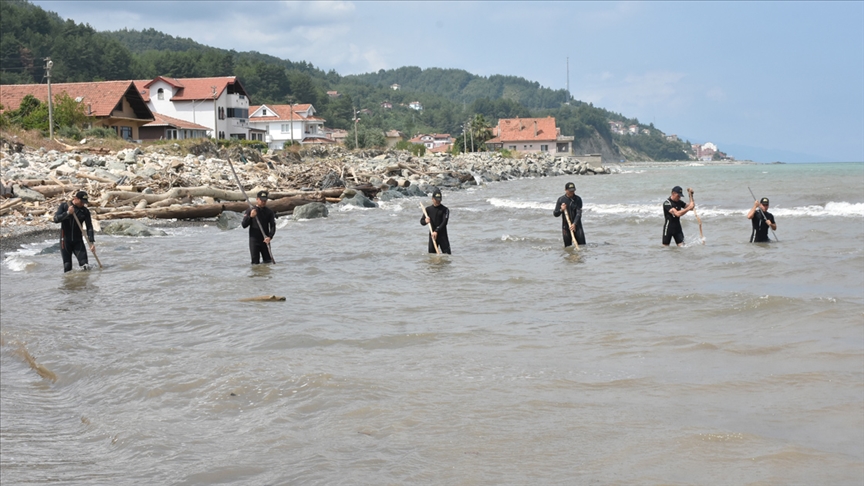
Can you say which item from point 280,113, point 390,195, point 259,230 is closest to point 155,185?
point 390,195

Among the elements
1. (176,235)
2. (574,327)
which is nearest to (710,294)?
(574,327)

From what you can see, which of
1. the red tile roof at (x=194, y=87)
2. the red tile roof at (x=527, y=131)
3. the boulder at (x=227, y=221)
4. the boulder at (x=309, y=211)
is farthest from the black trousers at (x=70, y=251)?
the red tile roof at (x=527, y=131)

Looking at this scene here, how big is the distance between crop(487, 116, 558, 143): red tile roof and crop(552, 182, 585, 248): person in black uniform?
305 feet

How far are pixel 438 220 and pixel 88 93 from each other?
4448 cm

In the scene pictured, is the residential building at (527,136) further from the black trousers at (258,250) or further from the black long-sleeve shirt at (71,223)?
the black long-sleeve shirt at (71,223)

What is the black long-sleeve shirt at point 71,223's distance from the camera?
11.3 metres

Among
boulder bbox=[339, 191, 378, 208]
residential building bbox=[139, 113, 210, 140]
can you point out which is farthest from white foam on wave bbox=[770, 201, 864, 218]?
residential building bbox=[139, 113, 210, 140]

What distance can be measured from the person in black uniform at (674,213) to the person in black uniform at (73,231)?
9282 mm

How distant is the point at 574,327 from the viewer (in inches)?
298

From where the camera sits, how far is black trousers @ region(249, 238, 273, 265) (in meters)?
11.9

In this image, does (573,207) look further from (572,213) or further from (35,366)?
(35,366)

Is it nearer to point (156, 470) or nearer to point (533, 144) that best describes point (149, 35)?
point (533, 144)

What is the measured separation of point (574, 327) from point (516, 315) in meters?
0.86

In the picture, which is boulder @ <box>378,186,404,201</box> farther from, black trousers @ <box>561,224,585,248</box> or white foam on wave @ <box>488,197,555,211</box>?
black trousers @ <box>561,224,585,248</box>
